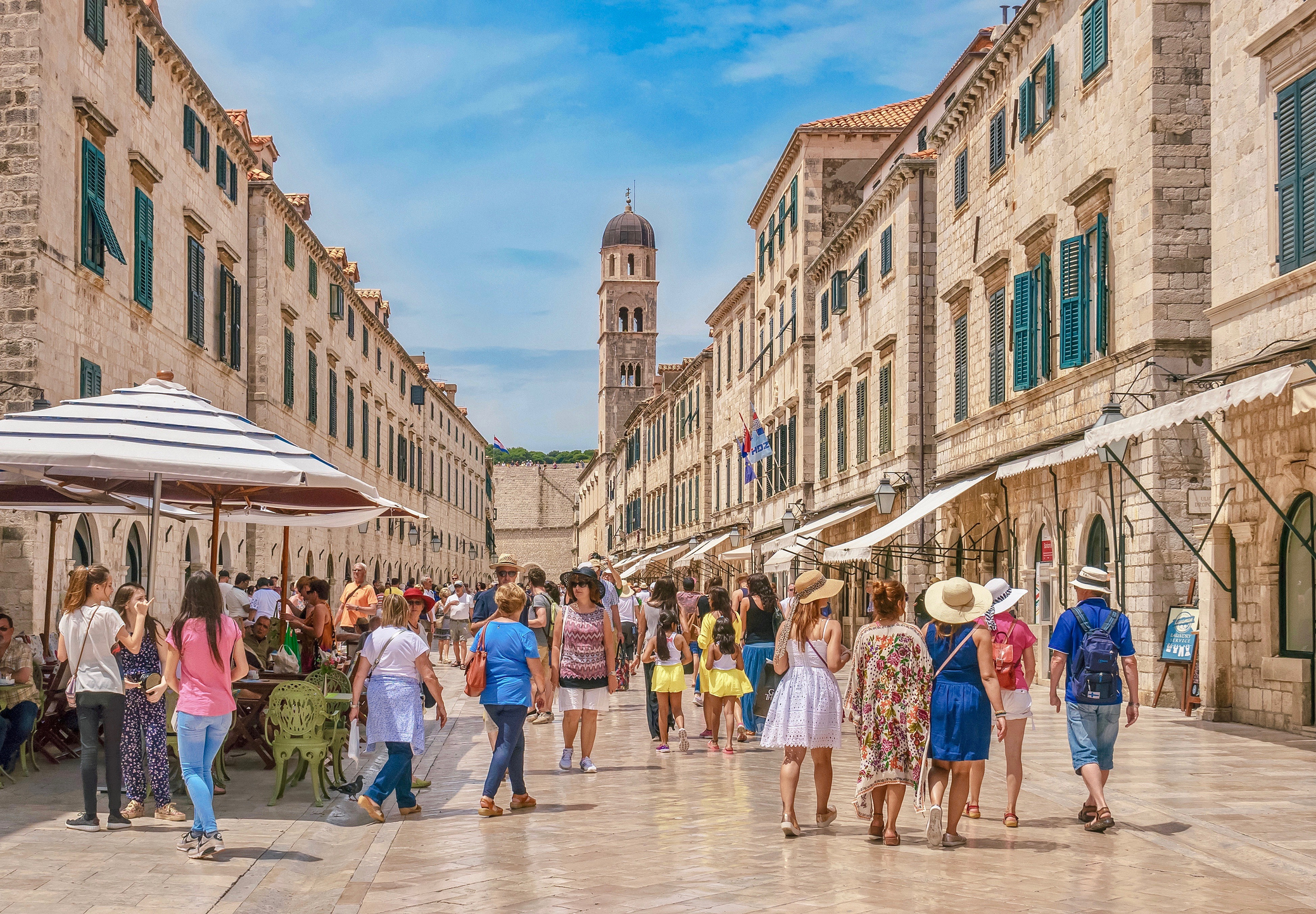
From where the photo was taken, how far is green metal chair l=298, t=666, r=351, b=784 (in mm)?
10406

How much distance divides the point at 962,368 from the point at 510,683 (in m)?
15.7

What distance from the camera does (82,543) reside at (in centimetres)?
1805

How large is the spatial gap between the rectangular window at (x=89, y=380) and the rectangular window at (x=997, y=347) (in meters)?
13.1

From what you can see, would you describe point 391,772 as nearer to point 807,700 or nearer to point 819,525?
point 807,700

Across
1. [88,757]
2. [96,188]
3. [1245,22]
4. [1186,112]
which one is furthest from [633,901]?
[96,188]

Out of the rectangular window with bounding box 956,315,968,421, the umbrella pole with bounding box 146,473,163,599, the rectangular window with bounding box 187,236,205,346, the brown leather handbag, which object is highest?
the rectangular window with bounding box 187,236,205,346

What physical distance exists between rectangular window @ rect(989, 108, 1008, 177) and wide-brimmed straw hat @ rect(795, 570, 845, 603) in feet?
46.8

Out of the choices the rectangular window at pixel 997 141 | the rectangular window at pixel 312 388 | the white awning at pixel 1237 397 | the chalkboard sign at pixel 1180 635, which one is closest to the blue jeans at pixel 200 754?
the white awning at pixel 1237 397

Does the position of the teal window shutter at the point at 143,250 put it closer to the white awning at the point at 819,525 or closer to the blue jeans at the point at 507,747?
the blue jeans at the point at 507,747

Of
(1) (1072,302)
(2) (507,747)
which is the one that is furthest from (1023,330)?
(2) (507,747)

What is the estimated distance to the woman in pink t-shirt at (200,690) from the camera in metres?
7.81

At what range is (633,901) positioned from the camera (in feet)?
22.0

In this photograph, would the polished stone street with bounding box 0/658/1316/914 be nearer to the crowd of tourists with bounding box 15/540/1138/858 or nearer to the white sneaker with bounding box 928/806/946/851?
the white sneaker with bounding box 928/806/946/851

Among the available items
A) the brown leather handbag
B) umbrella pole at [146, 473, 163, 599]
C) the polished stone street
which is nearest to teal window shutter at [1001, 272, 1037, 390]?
the polished stone street
